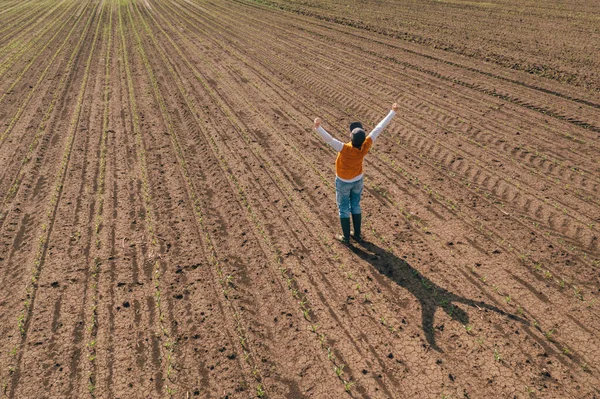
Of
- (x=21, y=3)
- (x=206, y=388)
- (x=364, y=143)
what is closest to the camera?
(x=206, y=388)

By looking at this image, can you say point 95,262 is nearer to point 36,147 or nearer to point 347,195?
point 347,195

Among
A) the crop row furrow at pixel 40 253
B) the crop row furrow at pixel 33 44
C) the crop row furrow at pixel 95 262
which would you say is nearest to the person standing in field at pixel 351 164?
the crop row furrow at pixel 95 262

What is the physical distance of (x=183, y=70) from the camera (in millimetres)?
15164

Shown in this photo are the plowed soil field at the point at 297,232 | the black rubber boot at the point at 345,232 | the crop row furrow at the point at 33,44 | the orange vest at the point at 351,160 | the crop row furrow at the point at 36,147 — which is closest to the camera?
the plowed soil field at the point at 297,232

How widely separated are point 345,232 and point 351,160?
4.44 feet

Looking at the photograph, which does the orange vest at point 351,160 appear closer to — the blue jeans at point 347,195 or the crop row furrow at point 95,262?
the blue jeans at point 347,195

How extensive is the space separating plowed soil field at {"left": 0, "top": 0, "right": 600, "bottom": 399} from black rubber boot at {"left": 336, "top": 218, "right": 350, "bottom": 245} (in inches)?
10.4

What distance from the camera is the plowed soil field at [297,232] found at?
4.82 m

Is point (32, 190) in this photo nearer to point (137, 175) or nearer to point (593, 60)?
point (137, 175)

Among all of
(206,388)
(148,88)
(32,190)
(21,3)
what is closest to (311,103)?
(148,88)

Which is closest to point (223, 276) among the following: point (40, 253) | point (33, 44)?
point (40, 253)

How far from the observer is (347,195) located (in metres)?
6.17

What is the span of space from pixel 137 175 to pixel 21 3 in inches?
1331

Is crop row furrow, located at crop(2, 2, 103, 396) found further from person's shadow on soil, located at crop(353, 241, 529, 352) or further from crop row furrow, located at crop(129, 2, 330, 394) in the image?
person's shadow on soil, located at crop(353, 241, 529, 352)
